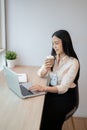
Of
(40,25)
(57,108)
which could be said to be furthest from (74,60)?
(40,25)

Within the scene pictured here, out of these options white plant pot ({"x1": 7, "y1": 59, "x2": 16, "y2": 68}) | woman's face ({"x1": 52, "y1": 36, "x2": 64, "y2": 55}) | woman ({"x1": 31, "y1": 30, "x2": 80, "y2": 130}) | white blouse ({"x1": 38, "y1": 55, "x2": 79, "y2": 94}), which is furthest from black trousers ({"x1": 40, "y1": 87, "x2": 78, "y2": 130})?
white plant pot ({"x1": 7, "y1": 59, "x2": 16, "y2": 68})

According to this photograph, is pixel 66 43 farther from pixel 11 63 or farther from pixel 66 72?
pixel 11 63

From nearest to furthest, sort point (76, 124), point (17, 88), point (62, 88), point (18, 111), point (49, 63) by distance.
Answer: point (18, 111)
point (17, 88)
point (62, 88)
point (49, 63)
point (76, 124)

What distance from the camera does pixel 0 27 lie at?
2.55 meters

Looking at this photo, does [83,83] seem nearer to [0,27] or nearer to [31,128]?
[0,27]

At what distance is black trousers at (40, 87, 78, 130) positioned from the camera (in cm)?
182

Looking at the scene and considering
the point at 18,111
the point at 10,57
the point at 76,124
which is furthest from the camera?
the point at 76,124

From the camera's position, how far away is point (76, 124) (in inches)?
107

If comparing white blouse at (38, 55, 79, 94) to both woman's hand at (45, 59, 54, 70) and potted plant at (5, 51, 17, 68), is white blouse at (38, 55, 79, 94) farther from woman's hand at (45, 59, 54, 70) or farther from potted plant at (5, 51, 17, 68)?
potted plant at (5, 51, 17, 68)

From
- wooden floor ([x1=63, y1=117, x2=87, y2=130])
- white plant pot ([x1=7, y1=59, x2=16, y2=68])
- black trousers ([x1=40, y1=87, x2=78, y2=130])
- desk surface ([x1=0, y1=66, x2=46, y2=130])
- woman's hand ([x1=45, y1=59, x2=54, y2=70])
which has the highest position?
woman's hand ([x1=45, y1=59, x2=54, y2=70])

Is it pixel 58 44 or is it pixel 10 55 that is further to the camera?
pixel 10 55

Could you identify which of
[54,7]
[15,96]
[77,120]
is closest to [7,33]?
[54,7]

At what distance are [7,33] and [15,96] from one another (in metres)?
1.27

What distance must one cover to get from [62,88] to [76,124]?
116 centimetres
